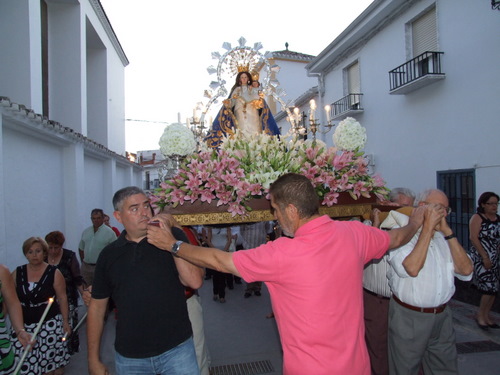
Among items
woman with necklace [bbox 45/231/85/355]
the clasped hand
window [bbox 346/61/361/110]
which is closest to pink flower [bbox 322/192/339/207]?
the clasped hand

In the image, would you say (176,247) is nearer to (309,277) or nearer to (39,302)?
(309,277)

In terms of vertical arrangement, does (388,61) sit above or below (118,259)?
above

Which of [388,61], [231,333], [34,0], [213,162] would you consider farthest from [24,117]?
[388,61]

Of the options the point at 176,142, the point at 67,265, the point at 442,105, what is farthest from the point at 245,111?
the point at 442,105

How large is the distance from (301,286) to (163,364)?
1.05 metres

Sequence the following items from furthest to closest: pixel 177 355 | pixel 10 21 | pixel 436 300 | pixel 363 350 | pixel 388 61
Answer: pixel 388 61 → pixel 10 21 → pixel 436 300 → pixel 177 355 → pixel 363 350

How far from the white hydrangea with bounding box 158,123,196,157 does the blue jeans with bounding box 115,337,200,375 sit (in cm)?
151

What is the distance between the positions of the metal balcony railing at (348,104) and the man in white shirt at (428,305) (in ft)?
34.4

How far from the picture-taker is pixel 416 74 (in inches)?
389

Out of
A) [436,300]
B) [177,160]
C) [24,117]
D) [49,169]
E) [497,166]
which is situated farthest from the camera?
[497,166]

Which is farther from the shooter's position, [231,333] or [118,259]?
[231,333]

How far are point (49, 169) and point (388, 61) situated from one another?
961cm

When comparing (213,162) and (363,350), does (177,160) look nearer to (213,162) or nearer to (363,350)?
(213,162)

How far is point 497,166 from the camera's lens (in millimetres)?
7535
